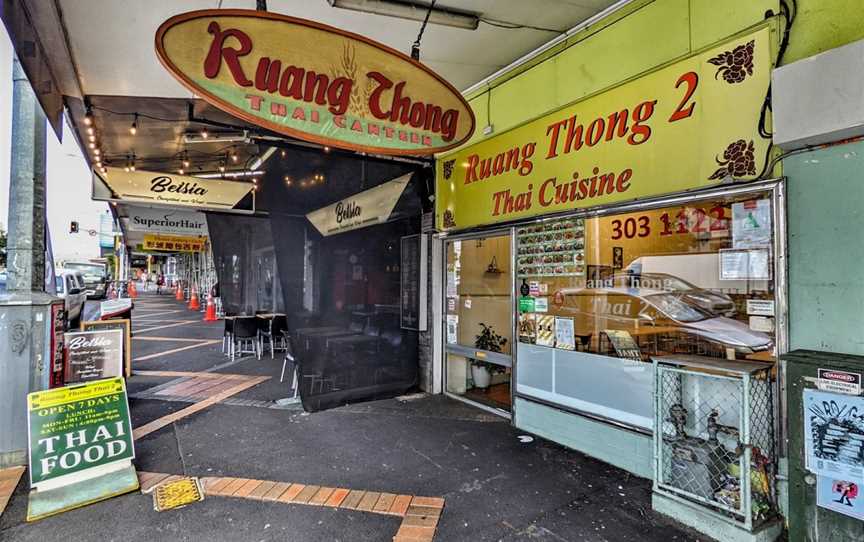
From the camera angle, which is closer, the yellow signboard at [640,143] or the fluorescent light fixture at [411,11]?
the yellow signboard at [640,143]

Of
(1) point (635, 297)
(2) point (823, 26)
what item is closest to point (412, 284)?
(1) point (635, 297)

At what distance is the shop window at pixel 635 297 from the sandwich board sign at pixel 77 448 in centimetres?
340

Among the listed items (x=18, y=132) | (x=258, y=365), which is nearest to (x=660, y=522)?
(x=18, y=132)

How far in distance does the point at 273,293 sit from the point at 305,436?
19.7 ft

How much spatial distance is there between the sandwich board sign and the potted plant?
11.2ft

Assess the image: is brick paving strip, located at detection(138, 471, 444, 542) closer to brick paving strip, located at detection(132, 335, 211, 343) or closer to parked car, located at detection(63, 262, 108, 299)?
brick paving strip, located at detection(132, 335, 211, 343)

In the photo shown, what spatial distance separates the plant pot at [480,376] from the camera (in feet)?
16.6

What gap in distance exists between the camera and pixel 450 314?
5230 mm

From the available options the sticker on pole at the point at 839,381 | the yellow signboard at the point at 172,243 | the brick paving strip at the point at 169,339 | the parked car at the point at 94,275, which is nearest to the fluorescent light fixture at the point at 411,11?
the sticker on pole at the point at 839,381

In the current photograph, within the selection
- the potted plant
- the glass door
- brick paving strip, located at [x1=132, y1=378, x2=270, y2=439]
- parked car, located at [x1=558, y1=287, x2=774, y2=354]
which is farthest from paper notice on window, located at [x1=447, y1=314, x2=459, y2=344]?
brick paving strip, located at [x1=132, y1=378, x2=270, y2=439]

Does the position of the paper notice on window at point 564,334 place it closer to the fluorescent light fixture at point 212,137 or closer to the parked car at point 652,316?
the parked car at point 652,316

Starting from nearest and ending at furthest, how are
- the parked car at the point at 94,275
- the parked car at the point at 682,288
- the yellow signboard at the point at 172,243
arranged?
the parked car at the point at 682,288, the yellow signboard at the point at 172,243, the parked car at the point at 94,275

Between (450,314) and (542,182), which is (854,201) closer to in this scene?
(542,182)

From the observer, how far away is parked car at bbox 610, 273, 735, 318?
288 centimetres
